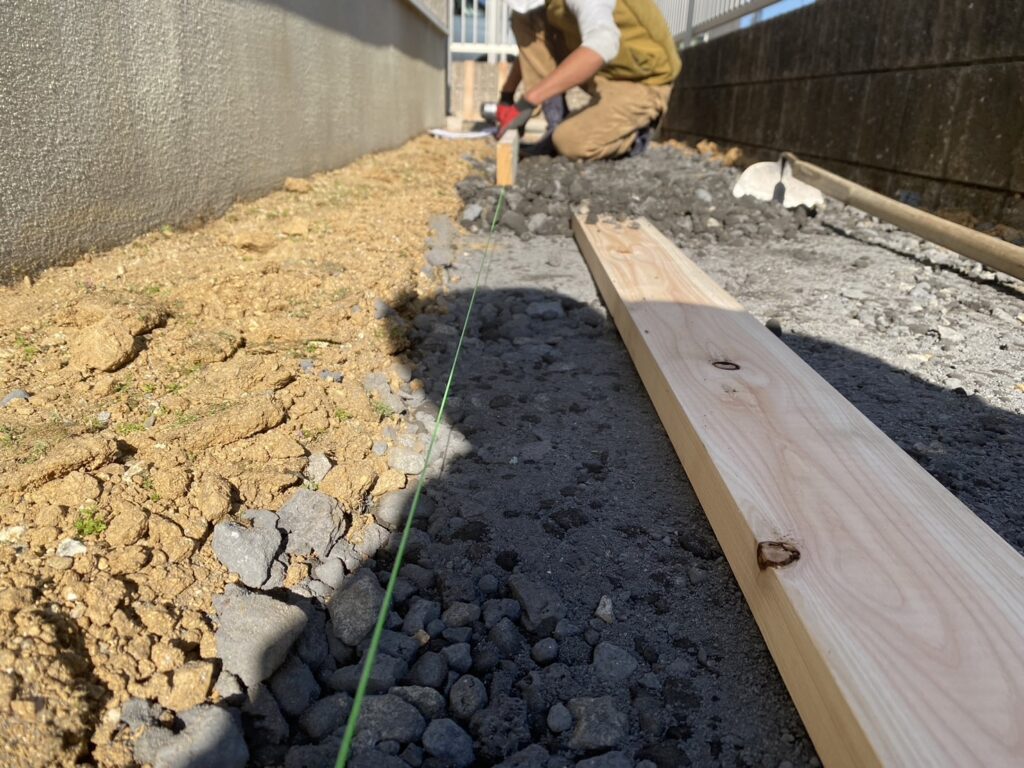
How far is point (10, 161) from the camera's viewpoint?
2266 millimetres

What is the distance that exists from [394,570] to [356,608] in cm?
11

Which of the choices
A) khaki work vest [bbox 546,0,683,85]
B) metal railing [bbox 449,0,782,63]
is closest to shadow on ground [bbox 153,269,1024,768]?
khaki work vest [bbox 546,0,683,85]

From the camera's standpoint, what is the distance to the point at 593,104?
21.3 ft

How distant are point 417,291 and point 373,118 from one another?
4.32 meters

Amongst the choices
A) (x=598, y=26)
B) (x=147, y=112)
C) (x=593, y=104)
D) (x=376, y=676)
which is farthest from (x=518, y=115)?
(x=376, y=676)

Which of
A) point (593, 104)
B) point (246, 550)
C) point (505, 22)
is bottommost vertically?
point (246, 550)

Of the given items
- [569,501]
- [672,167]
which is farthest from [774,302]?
[672,167]

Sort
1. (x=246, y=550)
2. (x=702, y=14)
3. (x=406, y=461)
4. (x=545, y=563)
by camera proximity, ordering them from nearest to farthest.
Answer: (x=246, y=550) < (x=545, y=563) < (x=406, y=461) < (x=702, y=14)

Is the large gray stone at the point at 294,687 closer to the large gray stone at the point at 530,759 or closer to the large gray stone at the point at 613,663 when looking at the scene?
the large gray stone at the point at 530,759

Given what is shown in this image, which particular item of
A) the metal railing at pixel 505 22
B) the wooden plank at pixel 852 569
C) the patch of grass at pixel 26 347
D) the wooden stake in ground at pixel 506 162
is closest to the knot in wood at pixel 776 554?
the wooden plank at pixel 852 569

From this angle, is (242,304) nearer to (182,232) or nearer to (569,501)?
(182,232)

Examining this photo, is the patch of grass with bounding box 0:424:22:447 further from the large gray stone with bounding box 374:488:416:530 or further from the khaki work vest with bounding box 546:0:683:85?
the khaki work vest with bounding box 546:0:683:85

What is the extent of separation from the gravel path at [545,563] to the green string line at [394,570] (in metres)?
0.03

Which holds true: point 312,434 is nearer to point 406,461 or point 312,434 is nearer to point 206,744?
point 406,461
